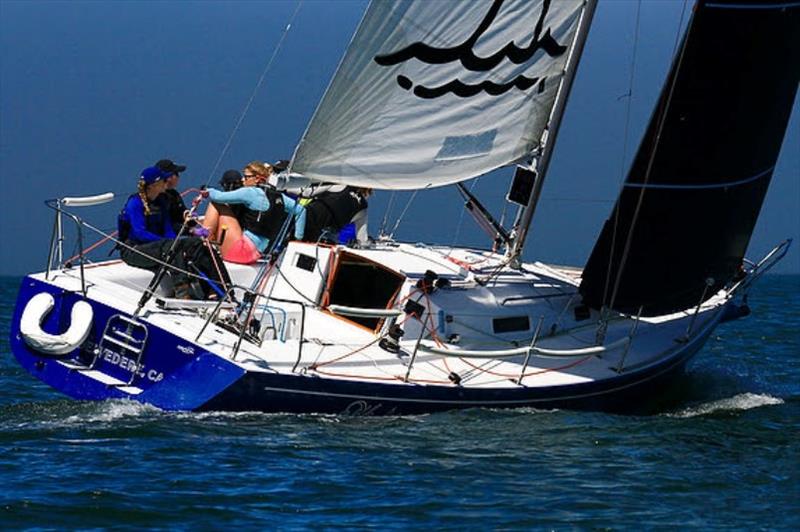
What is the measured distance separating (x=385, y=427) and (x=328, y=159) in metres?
2.46

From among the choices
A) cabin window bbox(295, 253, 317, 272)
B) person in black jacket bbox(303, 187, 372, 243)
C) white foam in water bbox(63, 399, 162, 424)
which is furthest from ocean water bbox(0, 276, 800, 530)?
person in black jacket bbox(303, 187, 372, 243)

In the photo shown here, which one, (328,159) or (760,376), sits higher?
(328,159)

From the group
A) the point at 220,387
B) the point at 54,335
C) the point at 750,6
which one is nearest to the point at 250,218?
the point at 54,335

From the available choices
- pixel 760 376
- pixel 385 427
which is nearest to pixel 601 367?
pixel 385 427

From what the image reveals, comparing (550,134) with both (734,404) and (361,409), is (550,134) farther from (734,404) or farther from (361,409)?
(361,409)

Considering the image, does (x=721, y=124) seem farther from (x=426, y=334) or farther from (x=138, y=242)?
(x=138, y=242)

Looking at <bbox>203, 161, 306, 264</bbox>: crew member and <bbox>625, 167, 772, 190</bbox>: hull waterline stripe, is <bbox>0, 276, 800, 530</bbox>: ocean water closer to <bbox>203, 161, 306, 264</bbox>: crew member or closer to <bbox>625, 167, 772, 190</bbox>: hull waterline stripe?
<bbox>625, 167, 772, 190</bbox>: hull waterline stripe

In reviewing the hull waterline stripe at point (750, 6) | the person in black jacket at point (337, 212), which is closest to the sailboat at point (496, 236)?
the hull waterline stripe at point (750, 6)

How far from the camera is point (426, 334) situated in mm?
12055

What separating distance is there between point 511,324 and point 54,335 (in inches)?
142

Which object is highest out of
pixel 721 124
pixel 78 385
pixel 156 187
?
pixel 721 124

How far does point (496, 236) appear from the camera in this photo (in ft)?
43.1

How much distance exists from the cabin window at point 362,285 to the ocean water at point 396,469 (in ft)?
4.63

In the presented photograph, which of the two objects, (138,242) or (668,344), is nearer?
(138,242)
